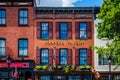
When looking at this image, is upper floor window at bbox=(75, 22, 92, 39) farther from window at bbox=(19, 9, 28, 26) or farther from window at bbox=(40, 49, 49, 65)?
window at bbox=(19, 9, 28, 26)

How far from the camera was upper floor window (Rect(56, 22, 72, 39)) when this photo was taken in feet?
163

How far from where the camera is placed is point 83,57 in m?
49.7

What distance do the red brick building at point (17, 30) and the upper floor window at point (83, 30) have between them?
199 inches

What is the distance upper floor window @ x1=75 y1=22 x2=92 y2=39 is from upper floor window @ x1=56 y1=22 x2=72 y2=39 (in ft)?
2.58

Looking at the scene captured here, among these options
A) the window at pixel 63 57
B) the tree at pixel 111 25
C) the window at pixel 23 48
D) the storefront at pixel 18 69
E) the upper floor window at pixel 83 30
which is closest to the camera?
the tree at pixel 111 25

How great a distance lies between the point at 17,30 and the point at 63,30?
5.17 m

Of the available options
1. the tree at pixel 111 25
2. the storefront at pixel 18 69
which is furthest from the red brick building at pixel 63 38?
the tree at pixel 111 25

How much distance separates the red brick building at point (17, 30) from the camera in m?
49.5

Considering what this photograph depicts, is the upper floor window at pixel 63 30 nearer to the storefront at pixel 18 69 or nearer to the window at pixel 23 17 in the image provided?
the window at pixel 23 17

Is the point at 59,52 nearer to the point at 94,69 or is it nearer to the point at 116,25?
the point at 94,69

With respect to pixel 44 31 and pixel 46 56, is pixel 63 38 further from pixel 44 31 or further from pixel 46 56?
pixel 46 56

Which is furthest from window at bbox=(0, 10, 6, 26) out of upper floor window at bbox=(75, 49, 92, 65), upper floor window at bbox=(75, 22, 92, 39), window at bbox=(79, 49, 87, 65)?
window at bbox=(79, 49, 87, 65)

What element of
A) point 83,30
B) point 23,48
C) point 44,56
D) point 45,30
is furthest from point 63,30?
point 23,48

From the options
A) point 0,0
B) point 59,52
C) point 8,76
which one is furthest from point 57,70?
point 0,0
